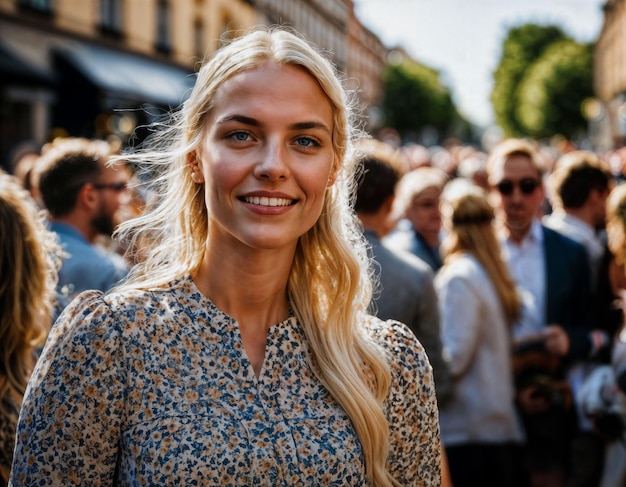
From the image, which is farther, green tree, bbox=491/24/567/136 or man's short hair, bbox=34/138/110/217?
green tree, bbox=491/24/567/136

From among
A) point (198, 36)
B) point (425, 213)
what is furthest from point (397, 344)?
point (198, 36)

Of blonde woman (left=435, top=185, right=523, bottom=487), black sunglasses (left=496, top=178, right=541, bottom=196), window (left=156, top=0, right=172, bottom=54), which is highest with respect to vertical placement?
window (left=156, top=0, right=172, bottom=54)

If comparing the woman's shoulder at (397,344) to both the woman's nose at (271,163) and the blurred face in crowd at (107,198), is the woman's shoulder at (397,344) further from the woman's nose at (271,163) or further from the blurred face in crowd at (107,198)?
the blurred face in crowd at (107,198)

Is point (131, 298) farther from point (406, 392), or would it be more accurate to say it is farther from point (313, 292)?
point (406, 392)

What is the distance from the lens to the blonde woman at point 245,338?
1.88 meters

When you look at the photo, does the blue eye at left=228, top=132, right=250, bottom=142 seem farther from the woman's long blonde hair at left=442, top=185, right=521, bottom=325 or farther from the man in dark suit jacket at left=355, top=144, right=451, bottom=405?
the woman's long blonde hair at left=442, top=185, right=521, bottom=325

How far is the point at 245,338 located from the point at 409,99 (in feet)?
251

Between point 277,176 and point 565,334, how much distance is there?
3101 millimetres

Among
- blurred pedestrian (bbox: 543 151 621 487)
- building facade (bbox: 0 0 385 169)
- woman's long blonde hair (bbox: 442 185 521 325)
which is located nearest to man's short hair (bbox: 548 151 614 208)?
blurred pedestrian (bbox: 543 151 621 487)

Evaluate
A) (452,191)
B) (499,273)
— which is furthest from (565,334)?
(452,191)

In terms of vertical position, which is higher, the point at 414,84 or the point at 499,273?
the point at 414,84

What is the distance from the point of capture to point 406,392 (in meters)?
2.20

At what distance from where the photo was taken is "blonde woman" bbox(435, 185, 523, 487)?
Result: 4574 millimetres

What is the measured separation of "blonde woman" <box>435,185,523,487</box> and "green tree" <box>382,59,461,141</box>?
66357 mm
